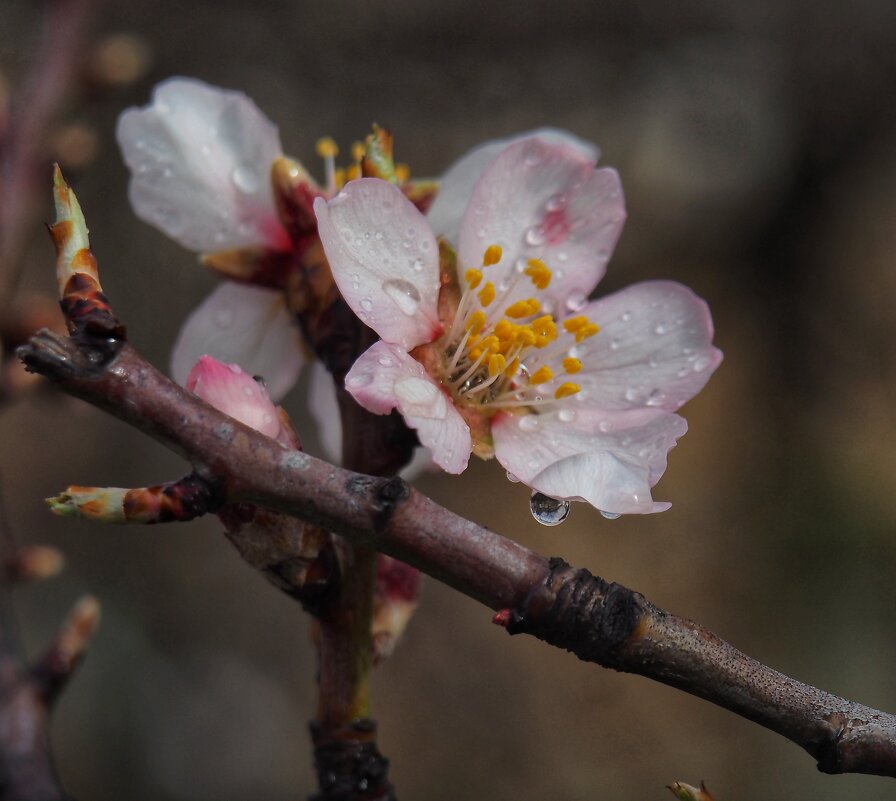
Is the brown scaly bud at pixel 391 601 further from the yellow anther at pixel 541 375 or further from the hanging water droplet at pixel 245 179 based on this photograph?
the hanging water droplet at pixel 245 179

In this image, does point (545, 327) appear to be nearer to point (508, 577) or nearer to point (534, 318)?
point (534, 318)

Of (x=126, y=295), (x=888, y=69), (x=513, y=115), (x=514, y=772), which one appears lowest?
(x=514, y=772)

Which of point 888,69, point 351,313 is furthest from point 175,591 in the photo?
point 888,69

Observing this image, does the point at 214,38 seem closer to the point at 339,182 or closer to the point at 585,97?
the point at 585,97

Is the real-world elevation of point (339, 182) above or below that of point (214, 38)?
below

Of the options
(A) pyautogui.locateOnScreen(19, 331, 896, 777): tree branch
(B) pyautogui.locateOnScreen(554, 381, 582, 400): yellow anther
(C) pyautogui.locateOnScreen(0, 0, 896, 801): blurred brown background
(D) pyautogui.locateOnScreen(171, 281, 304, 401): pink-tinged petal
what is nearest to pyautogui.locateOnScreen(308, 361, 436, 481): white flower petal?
(D) pyautogui.locateOnScreen(171, 281, 304, 401): pink-tinged petal

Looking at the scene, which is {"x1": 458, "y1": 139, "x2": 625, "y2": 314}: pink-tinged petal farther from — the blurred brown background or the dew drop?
the blurred brown background
